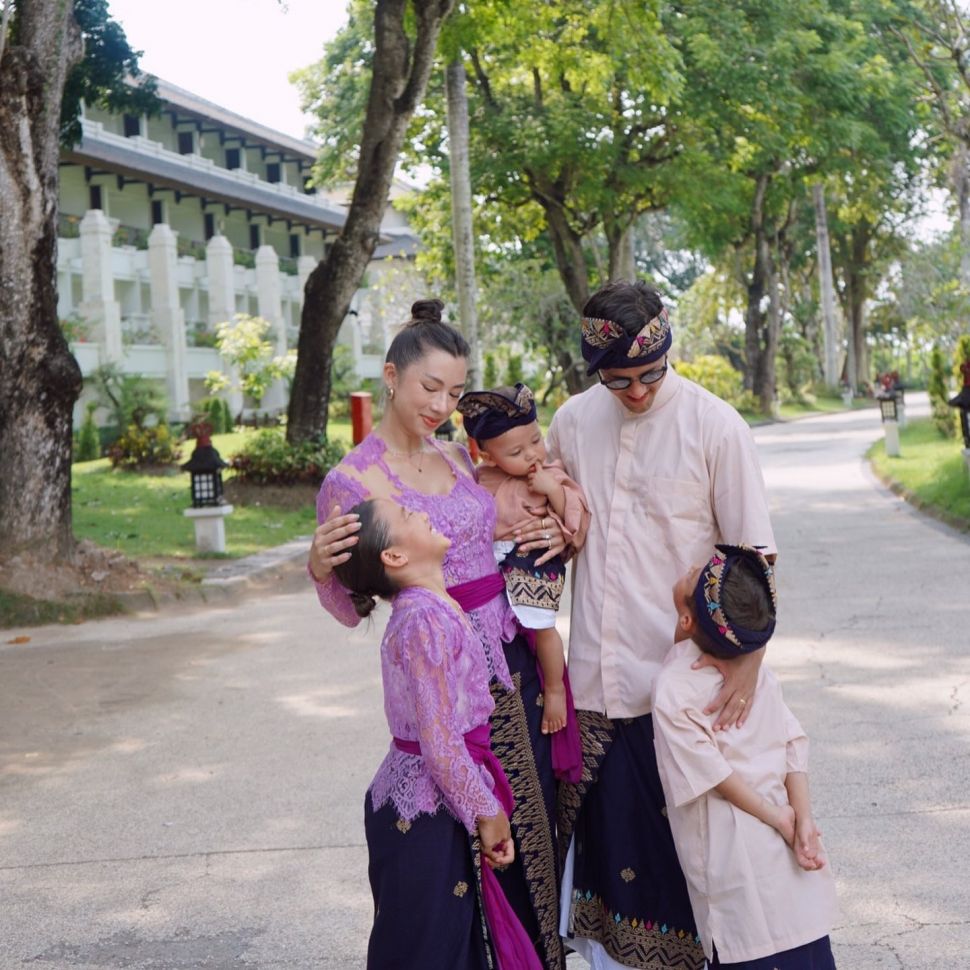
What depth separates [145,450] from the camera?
24141mm

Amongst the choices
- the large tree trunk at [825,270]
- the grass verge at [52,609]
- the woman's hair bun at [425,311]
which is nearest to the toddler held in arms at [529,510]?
the woman's hair bun at [425,311]

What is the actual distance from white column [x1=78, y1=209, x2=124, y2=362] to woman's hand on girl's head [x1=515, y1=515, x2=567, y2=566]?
101 feet

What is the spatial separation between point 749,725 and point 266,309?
4139 centimetres

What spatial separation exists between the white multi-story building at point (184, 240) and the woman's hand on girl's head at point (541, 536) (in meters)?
25.1

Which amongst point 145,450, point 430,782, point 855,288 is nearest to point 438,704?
point 430,782

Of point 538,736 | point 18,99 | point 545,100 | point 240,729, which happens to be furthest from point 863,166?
point 538,736

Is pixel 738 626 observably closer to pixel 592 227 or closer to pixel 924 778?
pixel 924 778

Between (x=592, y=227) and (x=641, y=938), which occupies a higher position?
(x=592, y=227)

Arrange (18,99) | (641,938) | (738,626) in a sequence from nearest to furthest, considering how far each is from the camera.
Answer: (738,626) < (641,938) < (18,99)

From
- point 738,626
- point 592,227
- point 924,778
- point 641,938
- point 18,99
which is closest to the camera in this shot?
point 738,626

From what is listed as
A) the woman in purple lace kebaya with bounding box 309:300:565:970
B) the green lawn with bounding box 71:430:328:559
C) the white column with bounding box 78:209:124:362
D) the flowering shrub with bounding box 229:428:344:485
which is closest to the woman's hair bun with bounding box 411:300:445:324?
the woman in purple lace kebaya with bounding box 309:300:565:970

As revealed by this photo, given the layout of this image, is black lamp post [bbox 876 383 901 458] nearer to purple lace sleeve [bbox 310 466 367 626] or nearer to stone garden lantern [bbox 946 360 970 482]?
stone garden lantern [bbox 946 360 970 482]

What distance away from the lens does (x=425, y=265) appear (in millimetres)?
32156

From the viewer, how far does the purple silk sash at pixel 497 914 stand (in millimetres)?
3441
